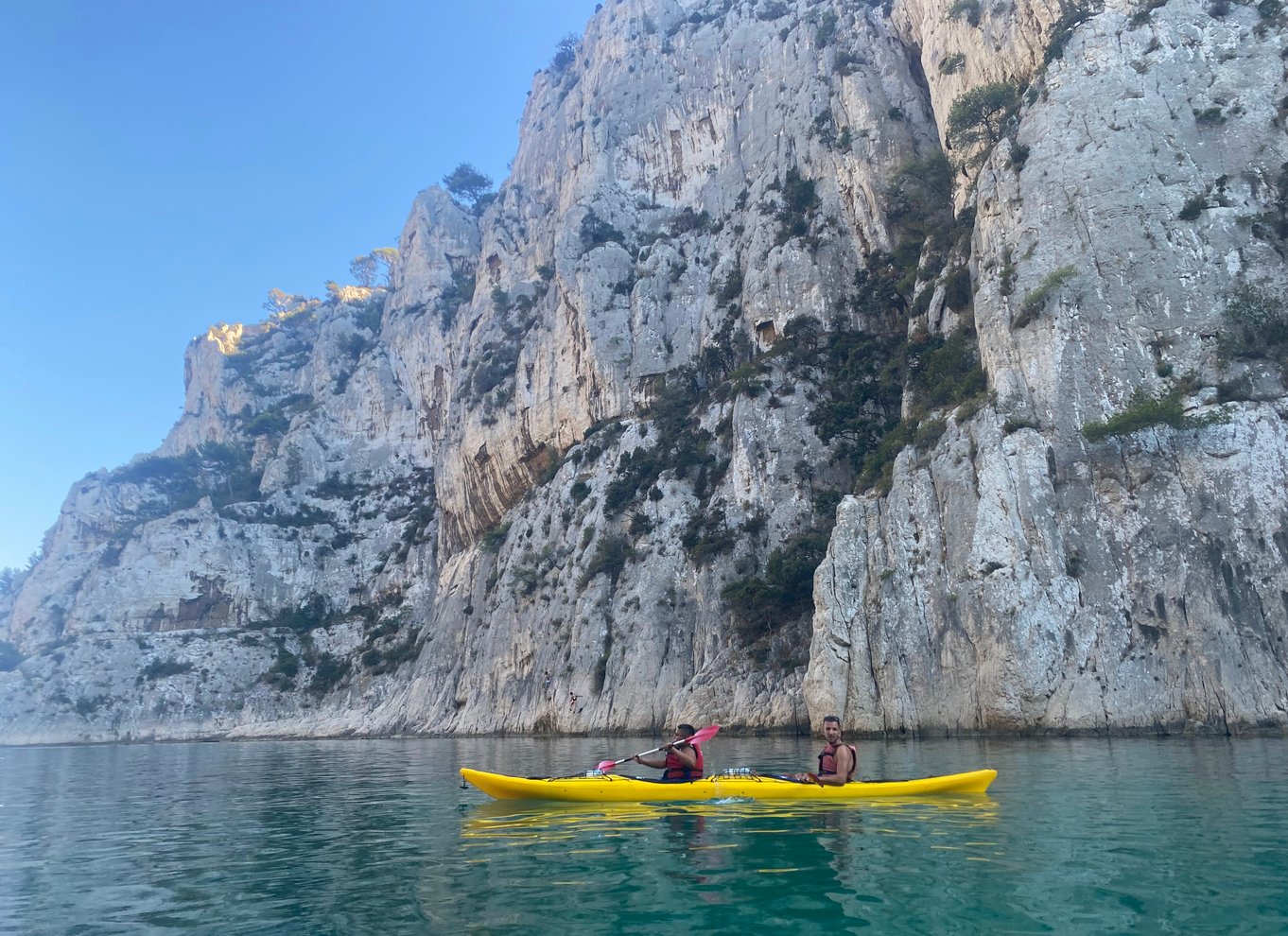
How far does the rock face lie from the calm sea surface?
32.1 feet

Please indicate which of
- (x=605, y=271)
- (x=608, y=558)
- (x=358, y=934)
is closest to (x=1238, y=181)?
(x=608, y=558)

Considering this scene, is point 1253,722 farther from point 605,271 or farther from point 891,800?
point 605,271

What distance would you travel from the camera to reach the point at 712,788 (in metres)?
15.5

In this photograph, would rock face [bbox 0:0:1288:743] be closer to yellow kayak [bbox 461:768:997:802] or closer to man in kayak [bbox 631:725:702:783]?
yellow kayak [bbox 461:768:997:802]

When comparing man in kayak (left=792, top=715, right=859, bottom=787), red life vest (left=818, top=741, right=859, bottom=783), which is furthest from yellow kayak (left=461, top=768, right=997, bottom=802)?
red life vest (left=818, top=741, right=859, bottom=783)

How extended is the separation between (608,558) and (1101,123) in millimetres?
30475

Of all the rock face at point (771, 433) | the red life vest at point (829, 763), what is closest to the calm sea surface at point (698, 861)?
the red life vest at point (829, 763)

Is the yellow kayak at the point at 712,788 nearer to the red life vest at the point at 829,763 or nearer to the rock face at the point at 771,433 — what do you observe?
the red life vest at the point at 829,763

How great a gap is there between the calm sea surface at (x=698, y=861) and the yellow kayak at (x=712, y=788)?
47cm

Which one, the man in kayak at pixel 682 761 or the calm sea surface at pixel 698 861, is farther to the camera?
the man in kayak at pixel 682 761

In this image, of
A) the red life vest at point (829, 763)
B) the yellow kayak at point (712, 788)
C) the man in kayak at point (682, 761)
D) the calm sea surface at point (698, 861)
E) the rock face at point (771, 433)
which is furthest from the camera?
the rock face at point (771, 433)

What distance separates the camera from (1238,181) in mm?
31781

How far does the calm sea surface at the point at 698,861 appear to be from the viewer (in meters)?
7.72

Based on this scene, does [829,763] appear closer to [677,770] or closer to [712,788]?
[712,788]
